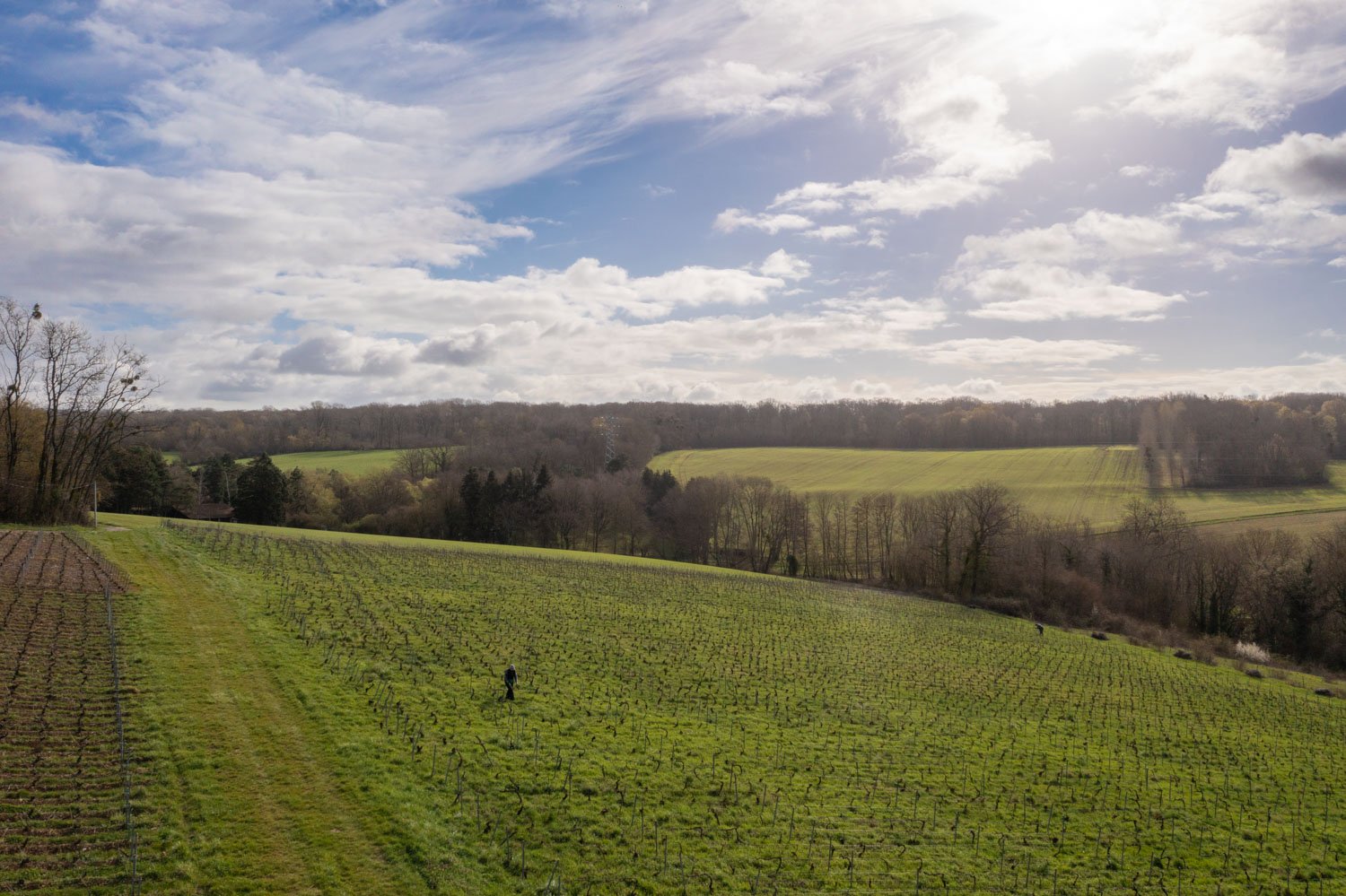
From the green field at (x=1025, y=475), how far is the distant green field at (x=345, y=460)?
4072 centimetres

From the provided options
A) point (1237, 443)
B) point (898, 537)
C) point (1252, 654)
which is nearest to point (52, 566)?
point (1252, 654)

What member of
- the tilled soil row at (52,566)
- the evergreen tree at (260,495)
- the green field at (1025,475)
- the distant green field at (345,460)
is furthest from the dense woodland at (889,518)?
the tilled soil row at (52,566)

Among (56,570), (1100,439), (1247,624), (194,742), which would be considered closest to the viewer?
(194,742)

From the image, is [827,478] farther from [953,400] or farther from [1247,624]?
[953,400]

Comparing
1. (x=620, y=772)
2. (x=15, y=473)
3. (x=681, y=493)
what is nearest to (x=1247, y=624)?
(x=681, y=493)

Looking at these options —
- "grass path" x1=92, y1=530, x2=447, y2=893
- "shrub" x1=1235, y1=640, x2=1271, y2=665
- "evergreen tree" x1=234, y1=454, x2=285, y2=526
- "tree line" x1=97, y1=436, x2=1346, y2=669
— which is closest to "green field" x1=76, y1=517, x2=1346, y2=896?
"grass path" x1=92, y1=530, x2=447, y2=893

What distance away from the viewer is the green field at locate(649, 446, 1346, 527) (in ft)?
273

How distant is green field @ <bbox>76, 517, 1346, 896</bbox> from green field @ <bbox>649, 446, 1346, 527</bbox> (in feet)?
182

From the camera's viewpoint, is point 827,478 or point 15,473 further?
point 827,478

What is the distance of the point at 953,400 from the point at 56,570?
6300 inches

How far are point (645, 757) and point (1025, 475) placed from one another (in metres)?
99.5

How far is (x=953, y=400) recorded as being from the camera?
530ft

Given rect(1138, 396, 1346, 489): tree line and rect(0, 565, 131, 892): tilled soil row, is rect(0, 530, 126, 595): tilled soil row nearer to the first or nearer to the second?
rect(0, 565, 131, 892): tilled soil row

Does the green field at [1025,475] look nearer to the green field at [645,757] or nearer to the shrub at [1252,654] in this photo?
the shrub at [1252,654]
